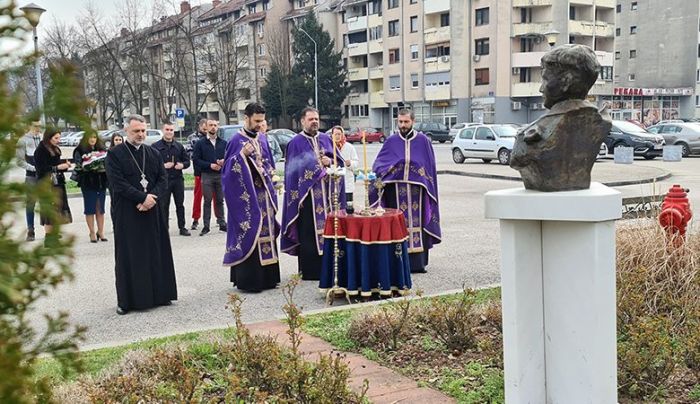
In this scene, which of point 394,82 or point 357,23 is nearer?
point 394,82

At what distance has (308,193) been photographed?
8617 mm

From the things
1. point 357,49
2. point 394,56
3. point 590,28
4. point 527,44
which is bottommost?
point 527,44

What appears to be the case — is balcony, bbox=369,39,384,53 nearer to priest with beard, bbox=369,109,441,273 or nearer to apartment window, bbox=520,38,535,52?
apartment window, bbox=520,38,535,52

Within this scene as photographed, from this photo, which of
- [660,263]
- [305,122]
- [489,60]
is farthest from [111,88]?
[660,263]

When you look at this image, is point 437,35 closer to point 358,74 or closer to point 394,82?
point 394,82

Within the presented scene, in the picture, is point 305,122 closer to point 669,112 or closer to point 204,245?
point 204,245

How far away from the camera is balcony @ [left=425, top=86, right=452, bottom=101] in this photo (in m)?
59.7

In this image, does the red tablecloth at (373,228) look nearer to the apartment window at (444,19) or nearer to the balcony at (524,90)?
the balcony at (524,90)

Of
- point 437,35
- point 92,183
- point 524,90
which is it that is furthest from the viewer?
point 437,35

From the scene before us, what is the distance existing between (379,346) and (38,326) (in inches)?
128

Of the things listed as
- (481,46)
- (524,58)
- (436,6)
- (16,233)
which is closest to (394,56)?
(436,6)

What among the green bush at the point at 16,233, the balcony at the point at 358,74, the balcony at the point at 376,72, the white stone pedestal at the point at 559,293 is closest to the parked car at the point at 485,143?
the white stone pedestal at the point at 559,293

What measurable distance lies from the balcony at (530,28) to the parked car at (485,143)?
29.8m

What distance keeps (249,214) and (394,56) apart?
58.9 meters
